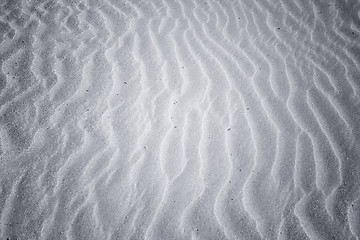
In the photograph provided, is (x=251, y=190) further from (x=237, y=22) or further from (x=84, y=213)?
(x=237, y=22)

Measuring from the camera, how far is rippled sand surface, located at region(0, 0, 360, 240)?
242 centimetres

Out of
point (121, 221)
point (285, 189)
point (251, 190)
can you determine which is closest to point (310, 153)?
point (285, 189)

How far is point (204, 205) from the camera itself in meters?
2.50

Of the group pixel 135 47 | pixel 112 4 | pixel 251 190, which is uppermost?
pixel 112 4

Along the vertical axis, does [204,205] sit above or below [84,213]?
above

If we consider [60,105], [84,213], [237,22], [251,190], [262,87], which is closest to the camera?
[84,213]

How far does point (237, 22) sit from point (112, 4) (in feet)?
6.20

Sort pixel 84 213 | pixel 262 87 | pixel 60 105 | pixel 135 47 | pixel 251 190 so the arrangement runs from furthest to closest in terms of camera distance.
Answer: pixel 135 47 → pixel 262 87 → pixel 60 105 → pixel 251 190 → pixel 84 213

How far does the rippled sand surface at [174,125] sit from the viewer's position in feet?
7.93

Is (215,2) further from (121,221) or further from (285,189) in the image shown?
(121,221)

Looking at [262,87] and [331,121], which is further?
[262,87]

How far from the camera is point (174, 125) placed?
3.02m

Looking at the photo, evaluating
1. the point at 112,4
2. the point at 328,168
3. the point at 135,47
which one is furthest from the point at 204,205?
the point at 112,4

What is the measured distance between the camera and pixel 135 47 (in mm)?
3727
